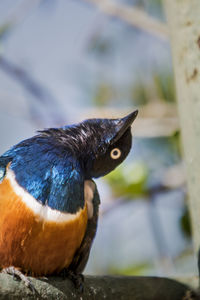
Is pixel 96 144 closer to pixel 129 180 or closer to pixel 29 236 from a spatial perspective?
pixel 29 236

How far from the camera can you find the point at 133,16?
394 centimetres

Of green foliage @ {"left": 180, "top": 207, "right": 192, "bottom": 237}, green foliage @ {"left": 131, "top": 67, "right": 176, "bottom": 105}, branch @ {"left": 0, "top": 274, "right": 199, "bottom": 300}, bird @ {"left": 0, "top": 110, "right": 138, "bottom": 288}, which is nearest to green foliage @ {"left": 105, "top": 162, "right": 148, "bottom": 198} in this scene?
green foliage @ {"left": 180, "top": 207, "right": 192, "bottom": 237}

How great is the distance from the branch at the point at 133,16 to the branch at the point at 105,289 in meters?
2.28

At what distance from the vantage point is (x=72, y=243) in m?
2.08

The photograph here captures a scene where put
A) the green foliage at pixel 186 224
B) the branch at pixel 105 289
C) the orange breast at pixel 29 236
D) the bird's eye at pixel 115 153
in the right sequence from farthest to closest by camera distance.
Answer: the green foliage at pixel 186 224, the bird's eye at pixel 115 153, the orange breast at pixel 29 236, the branch at pixel 105 289

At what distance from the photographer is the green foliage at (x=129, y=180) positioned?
3.61 m

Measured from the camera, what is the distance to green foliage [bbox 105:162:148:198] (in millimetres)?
3613

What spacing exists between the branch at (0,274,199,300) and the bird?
2.9 inches

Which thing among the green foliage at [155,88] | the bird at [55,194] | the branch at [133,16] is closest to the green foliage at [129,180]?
the green foliage at [155,88]

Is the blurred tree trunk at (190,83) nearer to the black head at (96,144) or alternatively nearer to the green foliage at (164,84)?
the black head at (96,144)

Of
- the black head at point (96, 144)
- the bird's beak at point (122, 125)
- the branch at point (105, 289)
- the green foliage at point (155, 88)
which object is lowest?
the branch at point (105, 289)

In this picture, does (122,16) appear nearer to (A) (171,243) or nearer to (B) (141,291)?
(A) (171,243)

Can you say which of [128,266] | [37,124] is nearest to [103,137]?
[37,124]

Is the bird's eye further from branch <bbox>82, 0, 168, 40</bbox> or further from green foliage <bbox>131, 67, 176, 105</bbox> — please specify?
green foliage <bbox>131, 67, 176, 105</bbox>
